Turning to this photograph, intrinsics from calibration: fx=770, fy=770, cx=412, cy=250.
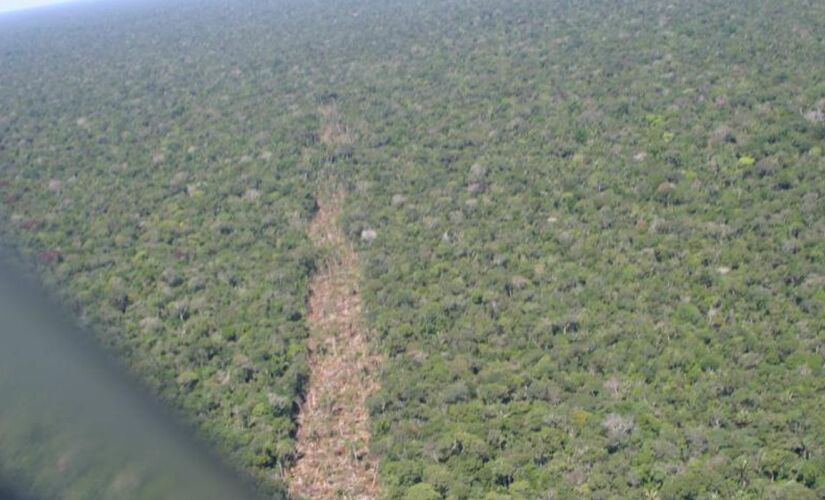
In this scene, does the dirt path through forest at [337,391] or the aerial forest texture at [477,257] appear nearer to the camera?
the aerial forest texture at [477,257]

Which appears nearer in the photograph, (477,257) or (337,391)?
(337,391)

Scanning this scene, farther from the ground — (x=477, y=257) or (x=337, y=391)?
(x=477, y=257)

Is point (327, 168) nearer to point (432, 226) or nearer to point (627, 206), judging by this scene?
point (432, 226)

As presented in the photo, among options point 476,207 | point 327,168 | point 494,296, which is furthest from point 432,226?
point 327,168

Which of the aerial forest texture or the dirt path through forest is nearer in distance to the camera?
the aerial forest texture
